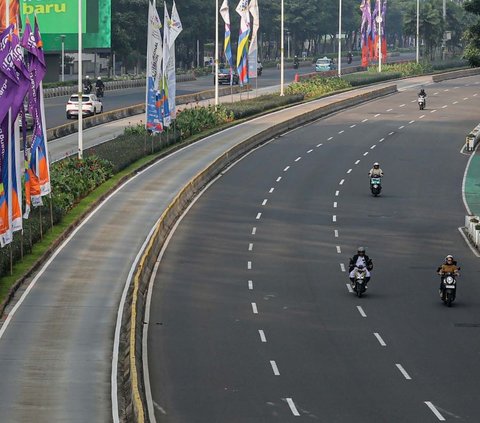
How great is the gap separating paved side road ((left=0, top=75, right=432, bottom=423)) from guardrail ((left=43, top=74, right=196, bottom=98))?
55558mm

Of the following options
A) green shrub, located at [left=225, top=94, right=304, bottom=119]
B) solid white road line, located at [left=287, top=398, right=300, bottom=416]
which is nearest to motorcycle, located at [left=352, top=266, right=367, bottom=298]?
solid white road line, located at [left=287, top=398, right=300, bottom=416]

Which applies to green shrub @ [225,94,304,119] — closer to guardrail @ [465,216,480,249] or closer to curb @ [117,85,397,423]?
curb @ [117,85,397,423]

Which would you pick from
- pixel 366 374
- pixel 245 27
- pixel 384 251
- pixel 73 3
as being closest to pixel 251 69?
pixel 245 27

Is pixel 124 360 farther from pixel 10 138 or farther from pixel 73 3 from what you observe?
pixel 73 3

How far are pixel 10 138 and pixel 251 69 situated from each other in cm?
6180

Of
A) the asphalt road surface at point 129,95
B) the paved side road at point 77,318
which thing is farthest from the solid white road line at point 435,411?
the asphalt road surface at point 129,95

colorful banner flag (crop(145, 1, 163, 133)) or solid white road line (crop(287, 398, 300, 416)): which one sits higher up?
colorful banner flag (crop(145, 1, 163, 133))

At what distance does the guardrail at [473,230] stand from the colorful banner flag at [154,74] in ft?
73.5

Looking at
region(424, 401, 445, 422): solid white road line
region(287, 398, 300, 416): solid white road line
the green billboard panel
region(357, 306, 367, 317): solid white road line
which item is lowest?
region(287, 398, 300, 416): solid white road line

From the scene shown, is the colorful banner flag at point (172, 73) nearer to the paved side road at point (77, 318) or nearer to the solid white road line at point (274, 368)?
the paved side road at point (77, 318)

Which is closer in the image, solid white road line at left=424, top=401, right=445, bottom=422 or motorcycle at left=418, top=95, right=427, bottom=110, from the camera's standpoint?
solid white road line at left=424, top=401, right=445, bottom=422

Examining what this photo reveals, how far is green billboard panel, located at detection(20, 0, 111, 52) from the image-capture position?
126 metres

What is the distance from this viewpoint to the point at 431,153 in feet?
273

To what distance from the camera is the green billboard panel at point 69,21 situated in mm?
125625
